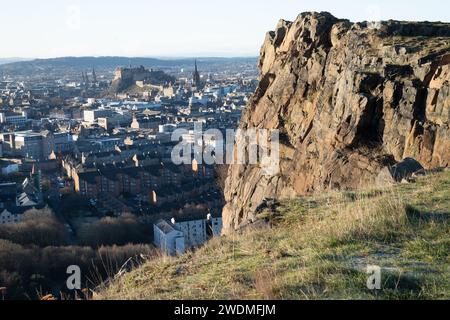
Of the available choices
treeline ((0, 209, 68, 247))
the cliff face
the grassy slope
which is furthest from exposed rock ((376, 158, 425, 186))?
treeline ((0, 209, 68, 247))

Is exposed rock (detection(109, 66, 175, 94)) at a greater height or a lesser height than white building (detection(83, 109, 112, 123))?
greater

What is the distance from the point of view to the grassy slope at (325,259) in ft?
17.8

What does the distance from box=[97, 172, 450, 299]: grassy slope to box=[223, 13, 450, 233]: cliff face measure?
3702 mm

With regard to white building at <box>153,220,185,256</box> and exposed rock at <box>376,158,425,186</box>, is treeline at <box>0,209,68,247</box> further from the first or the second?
exposed rock at <box>376,158,425,186</box>

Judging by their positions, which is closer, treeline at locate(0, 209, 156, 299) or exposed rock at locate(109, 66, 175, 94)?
treeline at locate(0, 209, 156, 299)

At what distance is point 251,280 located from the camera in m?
5.95

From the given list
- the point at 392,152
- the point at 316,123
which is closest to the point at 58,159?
the point at 316,123

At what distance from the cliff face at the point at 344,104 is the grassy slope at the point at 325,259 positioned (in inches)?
146

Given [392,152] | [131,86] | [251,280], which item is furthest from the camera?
[131,86]

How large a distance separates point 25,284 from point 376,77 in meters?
20.4

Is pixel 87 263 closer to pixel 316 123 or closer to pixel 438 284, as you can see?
pixel 316 123

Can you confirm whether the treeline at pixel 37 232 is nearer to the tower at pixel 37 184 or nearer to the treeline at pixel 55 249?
the treeline at pixel 55 249

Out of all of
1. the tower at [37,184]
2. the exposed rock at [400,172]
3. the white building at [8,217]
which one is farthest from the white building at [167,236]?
the exposed rock at [400,172]

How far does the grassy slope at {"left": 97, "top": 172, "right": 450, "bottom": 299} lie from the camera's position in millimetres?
5438
